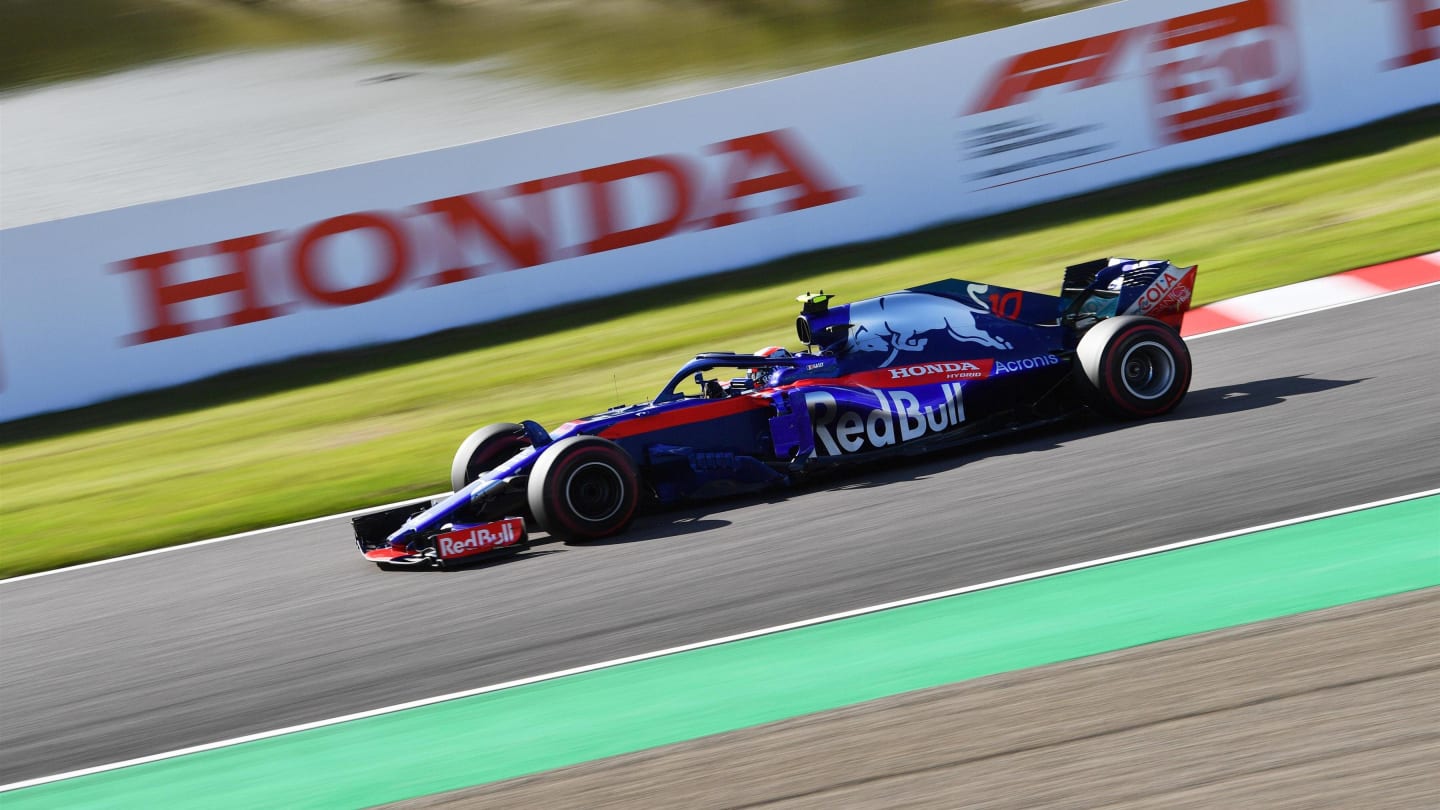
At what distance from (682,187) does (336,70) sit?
7.80 meters

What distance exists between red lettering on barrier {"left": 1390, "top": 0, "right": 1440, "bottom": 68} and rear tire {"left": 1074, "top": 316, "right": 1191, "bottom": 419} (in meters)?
8.97

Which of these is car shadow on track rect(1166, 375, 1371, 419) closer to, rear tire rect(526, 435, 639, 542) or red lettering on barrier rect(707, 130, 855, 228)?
rear tire rect(526, 435, 639, 542)

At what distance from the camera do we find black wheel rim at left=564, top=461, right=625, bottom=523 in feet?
23.7

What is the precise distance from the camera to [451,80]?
1867cm

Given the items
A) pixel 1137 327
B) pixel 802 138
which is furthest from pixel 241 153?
pixel 1137 327

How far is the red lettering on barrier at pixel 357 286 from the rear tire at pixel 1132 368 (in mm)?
7338

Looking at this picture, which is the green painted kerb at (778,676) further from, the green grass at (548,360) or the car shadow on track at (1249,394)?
the green grass at (548,360)

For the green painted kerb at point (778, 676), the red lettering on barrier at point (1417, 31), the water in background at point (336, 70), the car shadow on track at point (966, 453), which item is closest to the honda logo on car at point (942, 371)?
the car shadow on track at point (966, 453)

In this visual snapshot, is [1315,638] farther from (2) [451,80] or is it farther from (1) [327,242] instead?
(2) [451,80]

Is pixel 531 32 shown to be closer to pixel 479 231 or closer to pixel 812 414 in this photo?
pixel 479 231

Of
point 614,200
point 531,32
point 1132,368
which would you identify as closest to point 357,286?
point 614,200

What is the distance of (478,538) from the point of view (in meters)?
7.19

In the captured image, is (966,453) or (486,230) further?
(486,230)

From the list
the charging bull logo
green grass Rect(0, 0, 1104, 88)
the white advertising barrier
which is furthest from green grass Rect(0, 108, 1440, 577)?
green grass Rect(0, 0, 1104, 88)
